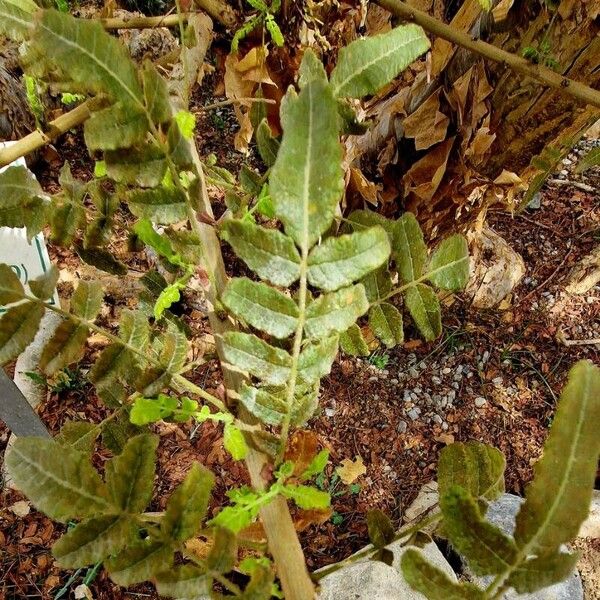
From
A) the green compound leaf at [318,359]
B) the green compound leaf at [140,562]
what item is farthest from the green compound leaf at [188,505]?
the green compound leaf at [318,359]

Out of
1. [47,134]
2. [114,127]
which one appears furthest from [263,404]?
[47,134]

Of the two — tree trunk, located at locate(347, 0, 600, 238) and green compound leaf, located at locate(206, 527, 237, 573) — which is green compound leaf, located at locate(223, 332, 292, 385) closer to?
green compound leaf, located at locate(206, 527, 237, 573)

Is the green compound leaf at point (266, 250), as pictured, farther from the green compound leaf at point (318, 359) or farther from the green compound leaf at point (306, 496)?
the green compound leaf at point (306, 496)

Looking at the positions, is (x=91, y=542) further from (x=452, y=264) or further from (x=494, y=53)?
(x=494, y=53)

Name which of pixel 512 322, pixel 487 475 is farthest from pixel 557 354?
pixel 487 475

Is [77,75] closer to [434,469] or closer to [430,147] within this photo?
[430,147]

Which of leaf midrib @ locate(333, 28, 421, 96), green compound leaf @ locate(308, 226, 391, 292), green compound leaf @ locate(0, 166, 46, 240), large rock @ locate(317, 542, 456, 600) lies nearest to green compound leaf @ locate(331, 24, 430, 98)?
leaf midrib @ locate(333, 28, 421, 96)

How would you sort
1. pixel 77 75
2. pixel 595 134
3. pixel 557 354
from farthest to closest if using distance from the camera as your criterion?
pixel 595 134 < pixel 557 354 < pixel 77 75
